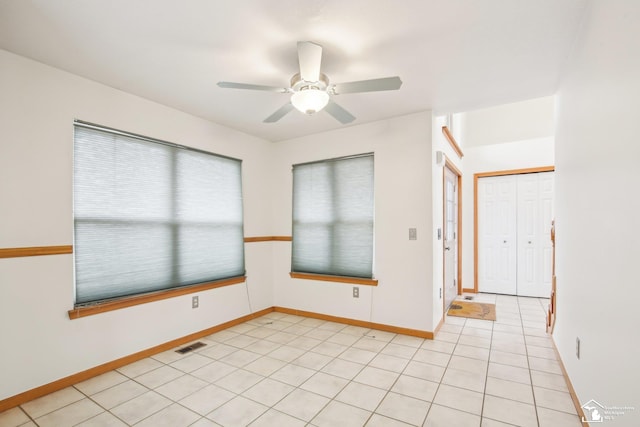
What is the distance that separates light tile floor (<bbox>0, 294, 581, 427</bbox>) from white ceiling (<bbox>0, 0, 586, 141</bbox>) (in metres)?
2.47

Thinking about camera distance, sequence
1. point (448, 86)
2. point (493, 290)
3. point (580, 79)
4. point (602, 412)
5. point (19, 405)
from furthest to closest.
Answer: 1. point (493, 290)
2. point (448, 86)
3. point (19, 405)
4. point (580, 79)
5. point (602, 412)

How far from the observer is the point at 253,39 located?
202cm

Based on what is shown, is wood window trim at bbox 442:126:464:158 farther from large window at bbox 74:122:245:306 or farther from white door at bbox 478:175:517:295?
large window at bbox 74:122:245:306

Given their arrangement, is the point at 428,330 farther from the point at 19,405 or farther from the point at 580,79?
the point at 19,405

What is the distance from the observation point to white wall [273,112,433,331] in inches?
130

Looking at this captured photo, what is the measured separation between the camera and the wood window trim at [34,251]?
2117mm

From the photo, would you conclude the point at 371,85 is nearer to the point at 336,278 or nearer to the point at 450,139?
the point at 336,278

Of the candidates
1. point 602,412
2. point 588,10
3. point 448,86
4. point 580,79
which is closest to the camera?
point 602,412

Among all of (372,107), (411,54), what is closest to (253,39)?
(411,54)

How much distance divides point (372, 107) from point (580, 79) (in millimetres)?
1714

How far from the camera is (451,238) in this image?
4.84m

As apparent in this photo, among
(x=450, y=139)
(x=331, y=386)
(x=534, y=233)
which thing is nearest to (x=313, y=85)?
(x=331, y=386)

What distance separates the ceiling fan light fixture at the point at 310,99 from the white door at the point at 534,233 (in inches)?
174

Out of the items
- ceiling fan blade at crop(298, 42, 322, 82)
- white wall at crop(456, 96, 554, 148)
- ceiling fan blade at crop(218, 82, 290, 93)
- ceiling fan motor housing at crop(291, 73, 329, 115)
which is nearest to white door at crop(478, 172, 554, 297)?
white wall at crop(456, 96, 554, 148)
